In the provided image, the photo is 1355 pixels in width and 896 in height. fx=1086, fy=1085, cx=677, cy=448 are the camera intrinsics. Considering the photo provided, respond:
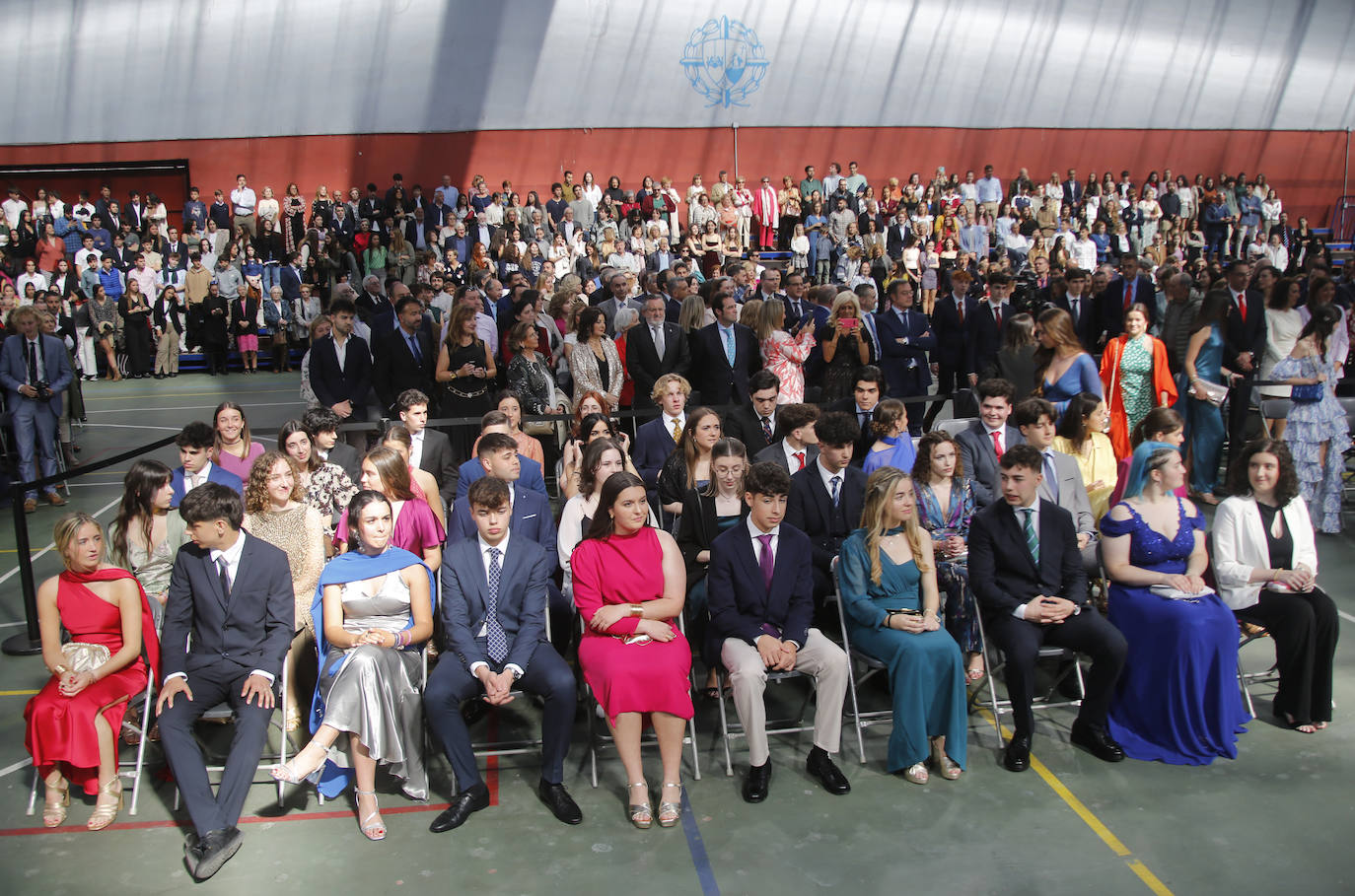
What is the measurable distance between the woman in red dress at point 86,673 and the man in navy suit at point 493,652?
4.39 feet

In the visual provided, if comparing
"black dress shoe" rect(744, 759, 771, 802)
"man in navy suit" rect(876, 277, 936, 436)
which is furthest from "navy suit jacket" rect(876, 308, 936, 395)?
"black dress shoe" rect(744, 759, 771, 802)

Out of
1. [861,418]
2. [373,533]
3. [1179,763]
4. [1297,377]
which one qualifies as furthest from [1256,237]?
[373,533]

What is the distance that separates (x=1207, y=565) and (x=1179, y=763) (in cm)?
116

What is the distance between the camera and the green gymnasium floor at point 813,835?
3.96 meters

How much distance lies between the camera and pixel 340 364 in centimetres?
858

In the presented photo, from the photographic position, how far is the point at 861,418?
7.56 m

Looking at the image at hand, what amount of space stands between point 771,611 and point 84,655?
2.98m

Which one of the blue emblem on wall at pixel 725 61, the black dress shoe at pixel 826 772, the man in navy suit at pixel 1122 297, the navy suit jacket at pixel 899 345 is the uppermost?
the blue emblem on wall at pixel 725 61

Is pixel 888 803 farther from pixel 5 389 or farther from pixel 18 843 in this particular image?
pixel 5 389

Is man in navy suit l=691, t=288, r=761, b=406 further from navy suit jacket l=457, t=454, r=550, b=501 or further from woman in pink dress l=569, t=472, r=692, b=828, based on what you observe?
woman in pink dress l=569, t=472, r=692, b=828

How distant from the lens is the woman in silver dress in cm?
439

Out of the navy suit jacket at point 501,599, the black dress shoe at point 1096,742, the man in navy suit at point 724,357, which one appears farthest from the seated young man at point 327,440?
the black dress shoe at point 1096,742

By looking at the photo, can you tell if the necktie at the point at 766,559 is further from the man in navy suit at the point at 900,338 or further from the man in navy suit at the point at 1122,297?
the man in navy suit at the point at 1122,297

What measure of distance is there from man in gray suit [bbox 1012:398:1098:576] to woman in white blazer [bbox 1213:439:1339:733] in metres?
0.63
